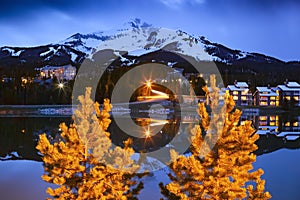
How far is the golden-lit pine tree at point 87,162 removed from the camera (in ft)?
26.3

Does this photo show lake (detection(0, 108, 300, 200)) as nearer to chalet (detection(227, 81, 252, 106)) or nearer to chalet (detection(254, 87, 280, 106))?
chalet (detection(227, 81, 252, 106))

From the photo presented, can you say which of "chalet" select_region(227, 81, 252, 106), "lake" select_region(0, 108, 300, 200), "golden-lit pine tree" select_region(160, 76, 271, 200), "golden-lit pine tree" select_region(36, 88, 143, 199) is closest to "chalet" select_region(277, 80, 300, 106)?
"chalet" select_region(227, 81, 252, 106)

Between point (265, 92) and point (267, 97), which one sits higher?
point (265, 92)

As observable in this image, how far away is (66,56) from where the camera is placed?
632 ft

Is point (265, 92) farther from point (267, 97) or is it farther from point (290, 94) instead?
point (290, 94)

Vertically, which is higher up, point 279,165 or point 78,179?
point 78,179

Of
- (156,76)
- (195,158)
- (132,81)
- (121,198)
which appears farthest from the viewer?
(156,76)

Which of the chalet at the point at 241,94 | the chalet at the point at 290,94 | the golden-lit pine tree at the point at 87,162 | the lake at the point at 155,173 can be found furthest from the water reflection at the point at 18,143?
the chalet at the point at 290,94

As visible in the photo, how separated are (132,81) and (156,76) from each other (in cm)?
2078

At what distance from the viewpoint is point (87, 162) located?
8.45 metres

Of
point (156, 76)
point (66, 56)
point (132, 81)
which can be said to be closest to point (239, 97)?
point (132, 81)

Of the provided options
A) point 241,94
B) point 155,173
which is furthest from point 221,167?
point 241,94

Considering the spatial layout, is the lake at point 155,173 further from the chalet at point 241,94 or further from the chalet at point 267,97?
the chalet at point 267,97

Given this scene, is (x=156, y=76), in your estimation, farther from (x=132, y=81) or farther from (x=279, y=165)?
(x=279, y=165)
